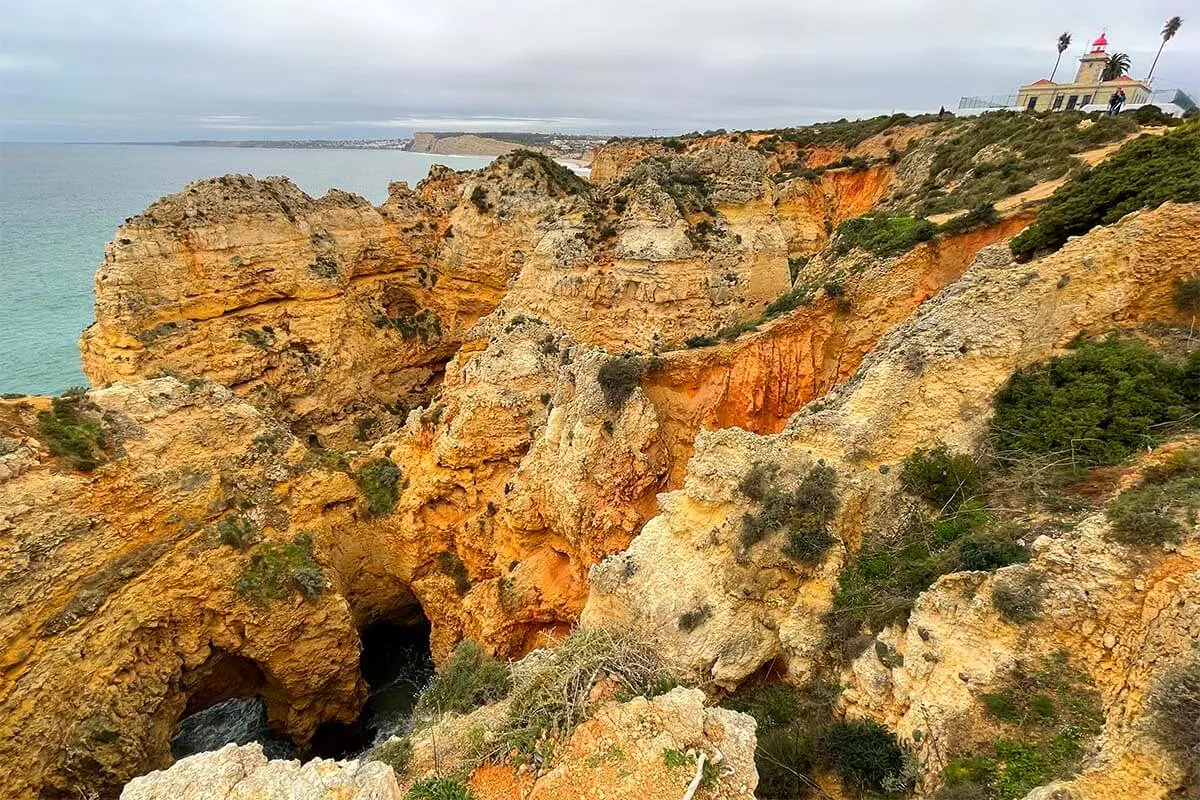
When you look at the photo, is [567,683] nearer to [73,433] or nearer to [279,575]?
[279,575]

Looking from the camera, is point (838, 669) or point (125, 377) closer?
point (838, 669)

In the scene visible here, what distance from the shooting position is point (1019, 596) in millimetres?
7836

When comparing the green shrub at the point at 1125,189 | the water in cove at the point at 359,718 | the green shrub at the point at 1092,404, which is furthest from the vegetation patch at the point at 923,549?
the water in cove at the point at 359,718

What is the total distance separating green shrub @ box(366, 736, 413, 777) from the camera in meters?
9.67

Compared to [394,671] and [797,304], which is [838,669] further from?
[394,671]

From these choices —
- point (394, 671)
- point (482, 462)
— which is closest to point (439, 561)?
point (482, 462)

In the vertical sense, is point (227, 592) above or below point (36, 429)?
below

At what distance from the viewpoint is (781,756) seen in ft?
29.3

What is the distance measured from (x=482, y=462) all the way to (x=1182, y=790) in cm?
1707

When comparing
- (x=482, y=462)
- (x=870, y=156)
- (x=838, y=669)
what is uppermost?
(x=870, y=156)

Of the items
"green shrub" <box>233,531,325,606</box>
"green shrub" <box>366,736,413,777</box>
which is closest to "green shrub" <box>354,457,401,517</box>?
"green shrub" <box>233,531,325,606</box>

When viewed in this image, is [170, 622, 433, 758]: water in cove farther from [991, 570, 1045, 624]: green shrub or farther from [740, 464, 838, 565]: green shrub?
[991, 570, 1045, 624]: green shrub

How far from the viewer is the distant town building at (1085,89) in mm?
40062

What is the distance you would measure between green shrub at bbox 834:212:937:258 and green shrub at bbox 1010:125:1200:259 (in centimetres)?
322
